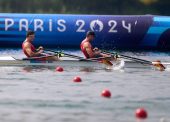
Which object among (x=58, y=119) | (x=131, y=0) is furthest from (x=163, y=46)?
(x=58, y=119)

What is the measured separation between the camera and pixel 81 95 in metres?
17.4

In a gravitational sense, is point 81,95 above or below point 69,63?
below

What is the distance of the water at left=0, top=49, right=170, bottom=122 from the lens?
14188mm

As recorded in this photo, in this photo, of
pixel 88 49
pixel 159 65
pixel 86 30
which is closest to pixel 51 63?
pixel 88 49

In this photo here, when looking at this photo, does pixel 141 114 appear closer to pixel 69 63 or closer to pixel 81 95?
pixel 81 95

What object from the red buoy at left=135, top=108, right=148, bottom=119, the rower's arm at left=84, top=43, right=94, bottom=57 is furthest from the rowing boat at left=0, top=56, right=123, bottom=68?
the red buoy at left=135, top=108, right=148, bottom=119

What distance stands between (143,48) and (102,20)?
2.65 m

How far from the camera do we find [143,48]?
3419 centimetres

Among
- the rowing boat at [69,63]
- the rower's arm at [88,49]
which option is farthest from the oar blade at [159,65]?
the rower's arm at [88,49]

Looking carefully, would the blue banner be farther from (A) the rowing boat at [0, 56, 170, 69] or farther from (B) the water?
(B) the water

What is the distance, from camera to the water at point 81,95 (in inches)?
559

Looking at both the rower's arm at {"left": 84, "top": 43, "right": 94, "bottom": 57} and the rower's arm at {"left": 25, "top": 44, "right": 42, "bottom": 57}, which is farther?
the rower's arm at {"left": 84, "top": 43, "right": 94, "bottom": 57}

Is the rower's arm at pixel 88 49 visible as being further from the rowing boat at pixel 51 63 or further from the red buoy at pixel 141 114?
the red buoy at pixel 141 114

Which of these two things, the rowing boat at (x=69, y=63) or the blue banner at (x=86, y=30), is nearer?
the rowing boat at (x=69, y=63)
